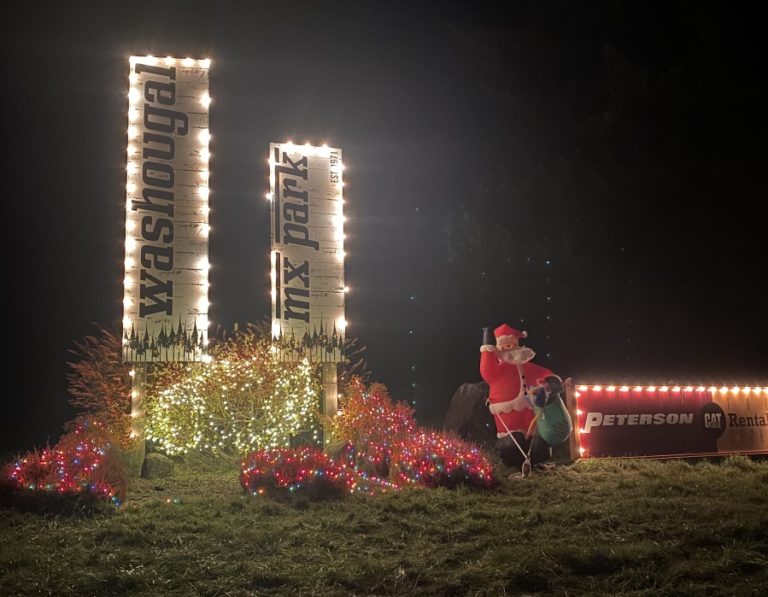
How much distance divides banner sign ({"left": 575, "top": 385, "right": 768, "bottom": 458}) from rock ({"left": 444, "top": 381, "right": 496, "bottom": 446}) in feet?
8.38

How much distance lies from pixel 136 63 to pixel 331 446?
8.39 metres

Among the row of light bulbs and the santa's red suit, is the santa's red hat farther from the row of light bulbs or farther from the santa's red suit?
the row of light bulbs

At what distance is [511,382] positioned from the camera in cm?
1120

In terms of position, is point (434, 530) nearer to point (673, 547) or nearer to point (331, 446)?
point (673, 547)

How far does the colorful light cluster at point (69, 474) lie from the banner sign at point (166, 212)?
10.6ft

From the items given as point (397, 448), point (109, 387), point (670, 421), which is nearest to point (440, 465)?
point (397, 448)

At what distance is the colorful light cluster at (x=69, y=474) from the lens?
8.43 meters

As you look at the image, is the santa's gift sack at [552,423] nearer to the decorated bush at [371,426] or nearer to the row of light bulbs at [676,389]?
the row of light bulbs at [676,389]

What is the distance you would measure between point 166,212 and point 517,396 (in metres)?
7.32

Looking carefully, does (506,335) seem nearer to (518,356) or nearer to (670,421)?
(518,356)

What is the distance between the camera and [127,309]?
40.5 feet

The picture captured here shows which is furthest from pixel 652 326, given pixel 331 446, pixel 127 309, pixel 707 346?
pixel 127 309

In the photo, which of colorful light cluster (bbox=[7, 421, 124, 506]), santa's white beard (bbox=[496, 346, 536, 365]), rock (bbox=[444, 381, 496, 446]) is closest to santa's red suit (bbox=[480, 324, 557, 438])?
santa's white beard (bbox=[496, 346, 536, 365])

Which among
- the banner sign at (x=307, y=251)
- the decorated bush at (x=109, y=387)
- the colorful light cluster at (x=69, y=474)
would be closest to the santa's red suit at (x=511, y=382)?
the banner sign at (x=307, y=251)
